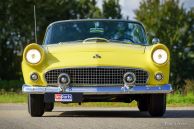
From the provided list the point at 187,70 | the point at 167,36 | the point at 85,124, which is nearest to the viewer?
the point at 85,124

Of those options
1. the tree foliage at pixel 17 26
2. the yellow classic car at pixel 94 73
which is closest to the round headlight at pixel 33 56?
the yellow classic car at pixel 94 73

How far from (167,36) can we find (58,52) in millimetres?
47690

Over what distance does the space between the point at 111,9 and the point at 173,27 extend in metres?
11.5

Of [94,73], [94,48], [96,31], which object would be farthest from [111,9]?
[94,73]

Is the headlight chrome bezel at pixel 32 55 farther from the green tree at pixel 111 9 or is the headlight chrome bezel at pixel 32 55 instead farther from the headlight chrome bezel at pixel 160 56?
the green tree at pixel 111 9

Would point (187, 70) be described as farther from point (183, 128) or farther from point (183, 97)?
point (183, 128)

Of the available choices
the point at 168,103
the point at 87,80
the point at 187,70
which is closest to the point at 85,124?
the point at 87,80

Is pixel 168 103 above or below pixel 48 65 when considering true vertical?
below

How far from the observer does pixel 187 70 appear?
6194 centimetres

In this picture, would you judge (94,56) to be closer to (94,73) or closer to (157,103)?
(94,73)

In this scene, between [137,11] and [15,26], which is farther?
[137,11]

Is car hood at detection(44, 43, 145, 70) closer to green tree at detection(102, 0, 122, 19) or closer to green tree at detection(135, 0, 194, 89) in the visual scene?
green tree at detection(135, 0, 194, 89)

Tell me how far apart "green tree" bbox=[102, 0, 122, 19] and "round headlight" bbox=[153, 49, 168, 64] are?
5791 cm

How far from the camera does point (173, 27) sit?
58.7m
